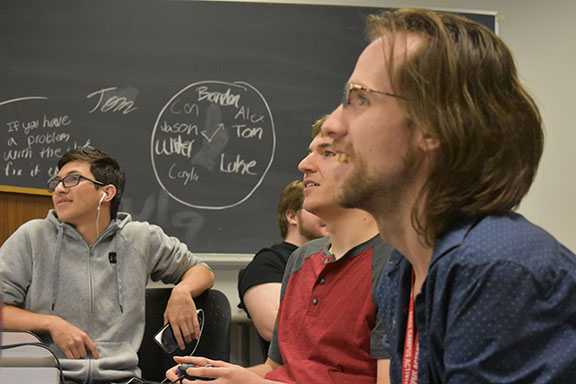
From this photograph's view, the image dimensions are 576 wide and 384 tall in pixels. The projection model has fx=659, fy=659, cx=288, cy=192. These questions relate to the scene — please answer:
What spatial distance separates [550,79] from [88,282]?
3.10 meters

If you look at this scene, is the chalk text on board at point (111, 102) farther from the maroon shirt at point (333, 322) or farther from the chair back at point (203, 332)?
the maroon shirt at point (333, 322)

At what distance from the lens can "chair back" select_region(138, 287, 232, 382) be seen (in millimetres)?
2439

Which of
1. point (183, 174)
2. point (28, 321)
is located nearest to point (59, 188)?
point (28, 321)

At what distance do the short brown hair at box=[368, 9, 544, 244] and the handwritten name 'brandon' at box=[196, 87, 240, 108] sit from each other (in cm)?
279

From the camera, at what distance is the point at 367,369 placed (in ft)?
5.42

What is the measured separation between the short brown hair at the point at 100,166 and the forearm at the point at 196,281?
17.0 inches

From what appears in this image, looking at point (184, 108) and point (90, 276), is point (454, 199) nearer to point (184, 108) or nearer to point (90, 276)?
point (90, 276)

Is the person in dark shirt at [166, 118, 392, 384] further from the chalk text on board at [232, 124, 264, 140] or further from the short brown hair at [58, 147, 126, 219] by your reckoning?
the chalk text on board at [232, 124, 264, 140]

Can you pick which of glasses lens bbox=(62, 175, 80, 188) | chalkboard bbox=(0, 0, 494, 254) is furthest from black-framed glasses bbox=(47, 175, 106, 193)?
chalkboard bbox=(0, 0, 494, 254)

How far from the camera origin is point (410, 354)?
1.16 m

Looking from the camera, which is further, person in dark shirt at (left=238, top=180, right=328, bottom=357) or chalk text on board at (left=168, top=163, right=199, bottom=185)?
chalk text on board at (left=168, top=163, right=199, bottom=185)

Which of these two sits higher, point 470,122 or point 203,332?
point 470,122

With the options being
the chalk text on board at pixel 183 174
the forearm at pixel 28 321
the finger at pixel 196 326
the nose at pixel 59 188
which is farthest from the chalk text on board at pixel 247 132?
the forearm at pixel 28 321

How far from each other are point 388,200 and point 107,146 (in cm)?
276
